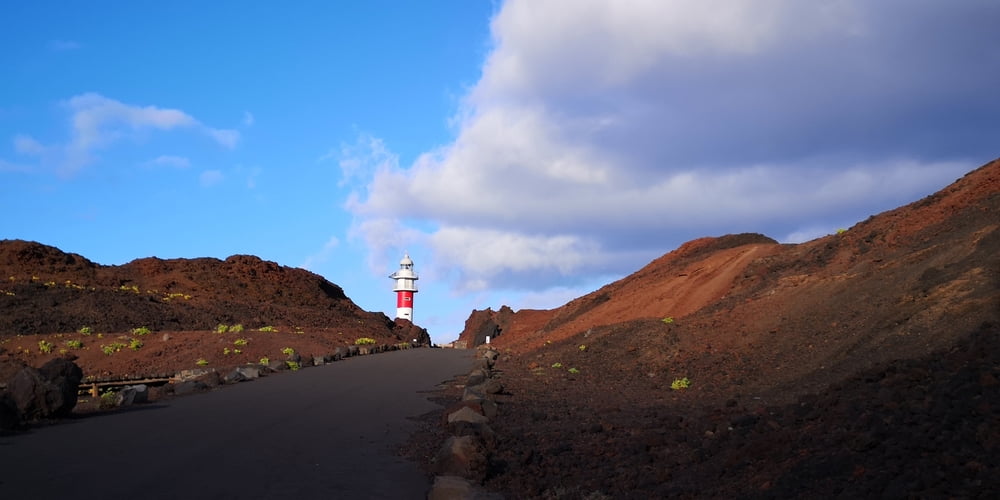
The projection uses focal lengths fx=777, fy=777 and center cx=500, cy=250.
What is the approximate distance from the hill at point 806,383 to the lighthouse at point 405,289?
146 feet

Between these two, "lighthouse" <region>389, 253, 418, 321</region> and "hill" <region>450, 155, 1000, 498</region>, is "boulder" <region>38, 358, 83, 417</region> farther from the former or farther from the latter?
"lighthouse" <region>389, 253, 418, 321</region>

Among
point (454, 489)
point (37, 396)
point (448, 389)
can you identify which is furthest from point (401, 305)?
point (454, 489)

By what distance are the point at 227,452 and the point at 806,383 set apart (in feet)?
30.1

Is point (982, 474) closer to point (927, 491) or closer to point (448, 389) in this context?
point (927, 491)

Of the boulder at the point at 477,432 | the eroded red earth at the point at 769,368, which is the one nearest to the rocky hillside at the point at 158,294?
the eroded red earth at the point at 769,368

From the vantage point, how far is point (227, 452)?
10.2 m

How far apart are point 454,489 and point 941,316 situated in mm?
8767

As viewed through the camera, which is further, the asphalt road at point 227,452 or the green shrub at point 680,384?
the green shrub at point 680,384

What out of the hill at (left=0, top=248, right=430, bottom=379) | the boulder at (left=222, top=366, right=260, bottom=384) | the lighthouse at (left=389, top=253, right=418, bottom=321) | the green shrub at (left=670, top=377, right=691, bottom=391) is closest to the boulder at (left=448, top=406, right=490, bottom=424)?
the green shrub at (left=670, top=377, right=691, bottom=391)

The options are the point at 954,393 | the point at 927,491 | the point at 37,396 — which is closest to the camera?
the point at 927,491

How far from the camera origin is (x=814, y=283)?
21.3 meters

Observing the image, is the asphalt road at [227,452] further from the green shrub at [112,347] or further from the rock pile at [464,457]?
the green shrub at [112,347]

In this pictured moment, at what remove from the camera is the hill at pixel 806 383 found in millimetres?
6867

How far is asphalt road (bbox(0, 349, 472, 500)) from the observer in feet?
26.9
